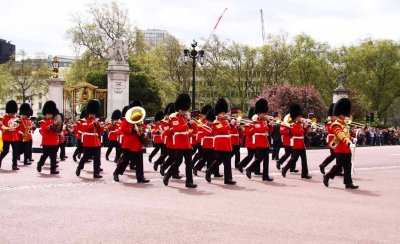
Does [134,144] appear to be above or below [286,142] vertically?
above

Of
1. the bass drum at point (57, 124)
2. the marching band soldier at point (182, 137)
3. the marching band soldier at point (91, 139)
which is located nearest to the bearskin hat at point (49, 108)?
the bass drum at point (57, 124)

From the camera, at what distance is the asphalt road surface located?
20.9 ft

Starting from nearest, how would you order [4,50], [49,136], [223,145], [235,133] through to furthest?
[4,50] → [223,145] → [49,136] → [235,133]

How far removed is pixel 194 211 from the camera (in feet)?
26.1

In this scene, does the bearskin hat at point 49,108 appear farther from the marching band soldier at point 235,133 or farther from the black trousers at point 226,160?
Answer: the black trousers at point 226,160

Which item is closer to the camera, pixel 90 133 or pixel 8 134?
pixel 90 133

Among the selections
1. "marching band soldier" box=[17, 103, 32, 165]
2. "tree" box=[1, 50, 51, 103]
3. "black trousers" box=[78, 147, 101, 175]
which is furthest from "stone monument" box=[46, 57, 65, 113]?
"tree" box=[1, 50, 51, 103]

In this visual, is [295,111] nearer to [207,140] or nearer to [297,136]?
[297,136]

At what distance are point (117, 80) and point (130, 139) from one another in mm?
20440

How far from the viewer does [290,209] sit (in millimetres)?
8250

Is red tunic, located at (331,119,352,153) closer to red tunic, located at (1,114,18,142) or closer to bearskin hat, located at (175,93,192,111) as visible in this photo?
bearskin hat, located at (175,93,192,111)

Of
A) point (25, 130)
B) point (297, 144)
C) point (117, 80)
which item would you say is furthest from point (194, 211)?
point (117, 80)

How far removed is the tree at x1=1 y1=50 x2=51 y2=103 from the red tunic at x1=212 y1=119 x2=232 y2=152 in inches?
2187

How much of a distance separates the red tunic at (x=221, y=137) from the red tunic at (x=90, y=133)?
Result: 9.14 ft
